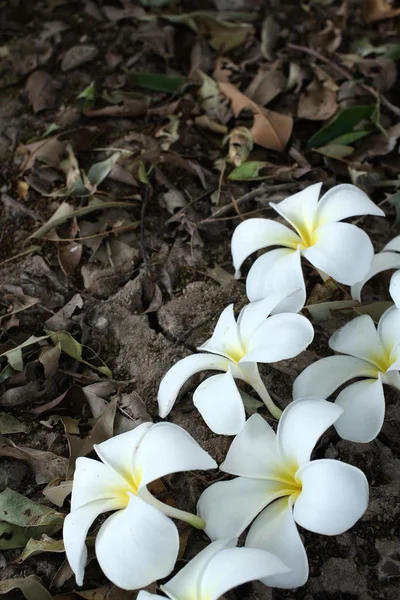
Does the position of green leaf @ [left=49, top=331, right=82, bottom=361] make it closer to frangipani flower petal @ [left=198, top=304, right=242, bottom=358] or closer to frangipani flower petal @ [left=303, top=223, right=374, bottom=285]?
frangipani flower petal @ [left=198, top=304, right=242, bottom=358]

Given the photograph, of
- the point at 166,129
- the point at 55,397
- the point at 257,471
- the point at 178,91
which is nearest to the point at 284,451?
the point at 257,471

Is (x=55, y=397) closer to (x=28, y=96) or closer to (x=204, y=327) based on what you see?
(x=204, y=327)

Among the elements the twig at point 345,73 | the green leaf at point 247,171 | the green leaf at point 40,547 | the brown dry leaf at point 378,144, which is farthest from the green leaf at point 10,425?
the twig at point 345,73

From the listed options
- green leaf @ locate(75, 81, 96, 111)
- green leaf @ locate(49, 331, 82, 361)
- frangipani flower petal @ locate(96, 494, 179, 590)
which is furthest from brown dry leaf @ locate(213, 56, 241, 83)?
frangipani flower petal @ locate(96, 494, 179, 590)

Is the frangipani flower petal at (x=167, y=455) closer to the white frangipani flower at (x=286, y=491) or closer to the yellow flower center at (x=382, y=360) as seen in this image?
the white frangipani flower at (x=286, y=491)

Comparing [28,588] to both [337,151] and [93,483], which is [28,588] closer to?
[93,483]

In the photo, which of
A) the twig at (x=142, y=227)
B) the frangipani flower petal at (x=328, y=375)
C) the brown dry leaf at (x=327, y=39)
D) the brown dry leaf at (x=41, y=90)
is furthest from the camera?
the brown dry leaf at (x=327, y=39)
